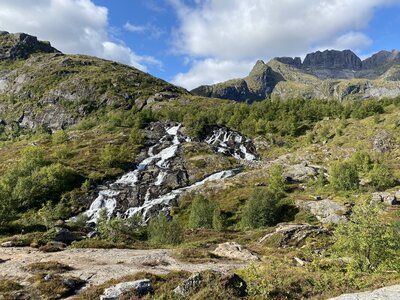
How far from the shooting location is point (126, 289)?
23156 millimetres

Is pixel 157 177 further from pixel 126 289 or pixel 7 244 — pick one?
pixel 126 289

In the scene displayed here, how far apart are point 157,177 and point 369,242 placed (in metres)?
107

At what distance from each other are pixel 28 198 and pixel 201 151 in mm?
71166

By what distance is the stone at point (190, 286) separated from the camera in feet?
74.5

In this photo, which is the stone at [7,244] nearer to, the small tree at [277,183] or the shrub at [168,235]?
the shrub at [168,235]

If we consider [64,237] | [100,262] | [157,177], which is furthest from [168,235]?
[157,177]

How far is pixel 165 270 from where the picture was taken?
107 ft

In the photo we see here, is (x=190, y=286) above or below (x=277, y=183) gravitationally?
below

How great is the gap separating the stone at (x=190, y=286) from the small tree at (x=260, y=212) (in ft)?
230

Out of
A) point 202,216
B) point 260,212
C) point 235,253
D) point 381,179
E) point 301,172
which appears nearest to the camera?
point 235,253

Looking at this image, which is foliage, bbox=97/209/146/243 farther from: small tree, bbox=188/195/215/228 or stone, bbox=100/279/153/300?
stone, bbox=100/279/153/300

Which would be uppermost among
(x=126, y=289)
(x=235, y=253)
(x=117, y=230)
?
(x=126, y=289)

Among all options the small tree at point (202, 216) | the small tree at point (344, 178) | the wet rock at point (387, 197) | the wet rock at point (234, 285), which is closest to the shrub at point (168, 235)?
the small tree at point (202, 216)

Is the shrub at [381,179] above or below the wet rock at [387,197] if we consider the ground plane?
above
